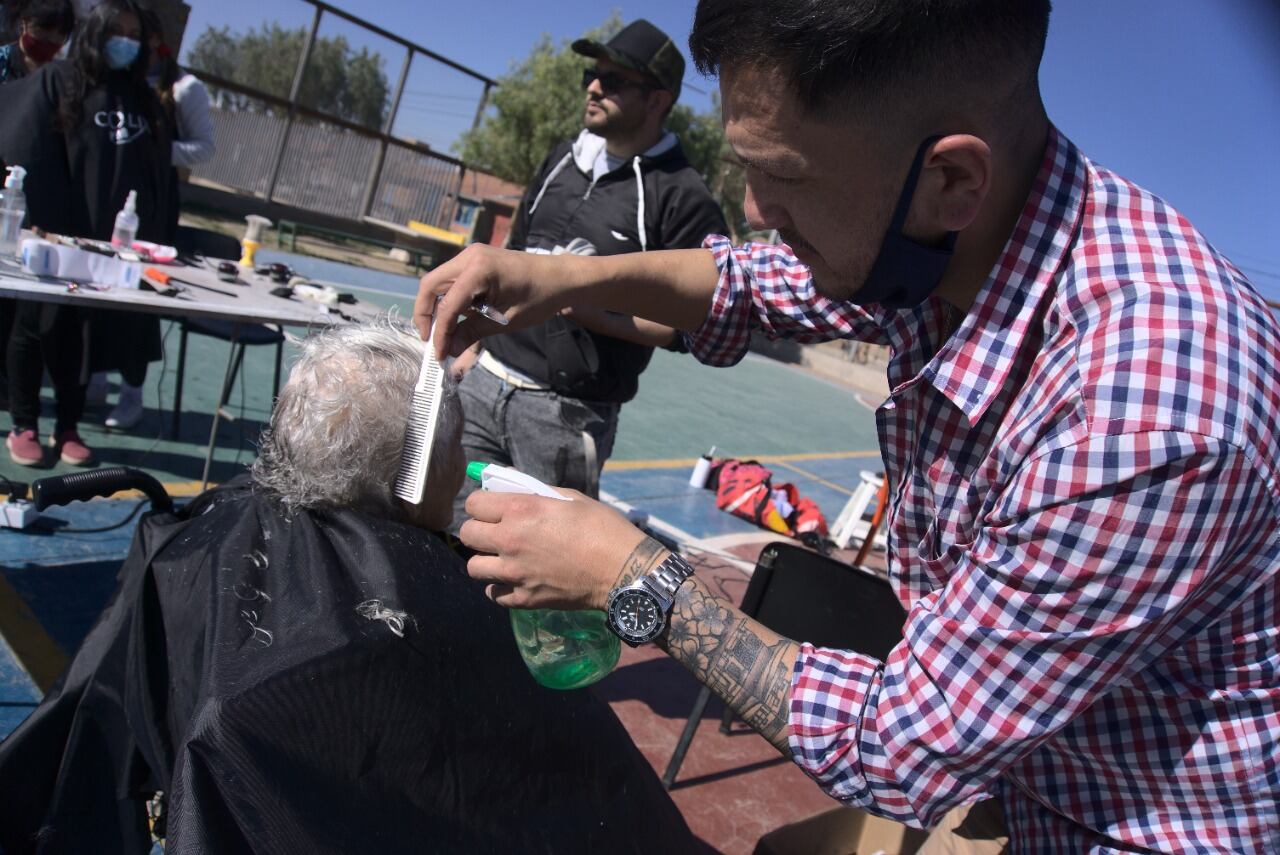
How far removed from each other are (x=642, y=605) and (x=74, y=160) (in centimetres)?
415

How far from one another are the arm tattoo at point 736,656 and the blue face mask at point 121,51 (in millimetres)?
4086

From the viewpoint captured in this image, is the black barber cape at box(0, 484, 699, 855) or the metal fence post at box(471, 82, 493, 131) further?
the metal fence post at box(471, 82, 493, 131)

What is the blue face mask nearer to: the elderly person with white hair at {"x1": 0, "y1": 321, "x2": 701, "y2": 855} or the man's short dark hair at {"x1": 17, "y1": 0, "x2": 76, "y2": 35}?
the man's short dark hair at {"x1": 17, "y1": 0, "x2": 76, "y2": 35}

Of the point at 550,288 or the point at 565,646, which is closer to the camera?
the point at 565,646

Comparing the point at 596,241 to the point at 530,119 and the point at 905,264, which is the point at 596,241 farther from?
the point at 530,119

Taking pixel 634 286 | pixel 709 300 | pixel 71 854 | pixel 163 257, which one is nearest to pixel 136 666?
pixel 71 854

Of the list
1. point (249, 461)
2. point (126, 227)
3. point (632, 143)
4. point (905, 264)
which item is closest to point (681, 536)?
point (249, 461)

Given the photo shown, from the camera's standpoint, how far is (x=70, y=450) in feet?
13.9

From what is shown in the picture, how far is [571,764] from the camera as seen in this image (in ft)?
5.62

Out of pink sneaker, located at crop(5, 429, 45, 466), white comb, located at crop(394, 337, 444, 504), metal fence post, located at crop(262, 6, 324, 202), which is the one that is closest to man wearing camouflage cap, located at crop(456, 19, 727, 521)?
white comb, located at crop(394, 337, 444, 504)

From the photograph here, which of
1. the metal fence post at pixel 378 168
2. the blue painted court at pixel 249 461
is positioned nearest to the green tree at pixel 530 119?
the metal fence post at pixel 378 168

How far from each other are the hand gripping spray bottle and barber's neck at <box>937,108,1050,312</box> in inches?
32.5

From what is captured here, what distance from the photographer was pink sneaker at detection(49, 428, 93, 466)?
425cm

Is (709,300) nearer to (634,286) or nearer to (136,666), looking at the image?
(634,286)
